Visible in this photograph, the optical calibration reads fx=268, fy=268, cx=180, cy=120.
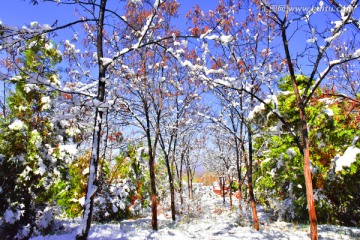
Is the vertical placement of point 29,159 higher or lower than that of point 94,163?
higher

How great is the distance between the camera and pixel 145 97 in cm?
1103

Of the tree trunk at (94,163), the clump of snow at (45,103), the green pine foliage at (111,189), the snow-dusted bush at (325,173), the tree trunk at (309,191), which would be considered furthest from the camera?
the green pine foliage at (111,189)

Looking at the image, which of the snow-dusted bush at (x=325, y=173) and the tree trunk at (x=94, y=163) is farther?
the snow-dusted bush at (x=325, y=173)

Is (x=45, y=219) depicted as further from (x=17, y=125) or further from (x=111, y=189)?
(x=111, y=189)

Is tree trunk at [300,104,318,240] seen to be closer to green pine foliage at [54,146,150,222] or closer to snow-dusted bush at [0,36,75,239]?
snow-dusted bush at [0,36,75,239]

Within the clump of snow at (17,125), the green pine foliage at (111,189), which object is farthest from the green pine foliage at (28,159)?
the green pine foliage at (111,189)

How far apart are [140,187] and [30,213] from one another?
811 centimetres

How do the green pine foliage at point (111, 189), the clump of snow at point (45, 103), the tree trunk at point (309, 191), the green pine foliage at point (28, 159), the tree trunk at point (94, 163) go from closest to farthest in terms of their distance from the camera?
the tree trunk at point (94, 163) → the tree trunk at point (309, 191) → the green pine foliage at point (28, 159) → the clump of snow at point (45, 103) → the green pine foliage at point (111, 189)

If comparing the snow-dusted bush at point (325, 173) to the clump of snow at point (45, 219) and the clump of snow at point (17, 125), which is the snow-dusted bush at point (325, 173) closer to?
the clump of snow at point (45, 219)

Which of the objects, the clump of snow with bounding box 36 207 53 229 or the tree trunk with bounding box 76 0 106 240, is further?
the clump of snow with bounding box 36 207 53 229

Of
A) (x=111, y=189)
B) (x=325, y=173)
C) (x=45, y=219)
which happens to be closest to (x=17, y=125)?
(x=45, y=219)

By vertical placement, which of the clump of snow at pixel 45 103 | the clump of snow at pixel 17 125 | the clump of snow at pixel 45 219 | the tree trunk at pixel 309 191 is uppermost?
the clump of snow at pixel 45 103

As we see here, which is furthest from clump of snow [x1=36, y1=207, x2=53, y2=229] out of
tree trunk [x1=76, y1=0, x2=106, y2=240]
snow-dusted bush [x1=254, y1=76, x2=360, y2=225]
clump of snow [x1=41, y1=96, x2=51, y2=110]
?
snow-dusted bush [x1=254, y1=76, x2=360, y2=225]

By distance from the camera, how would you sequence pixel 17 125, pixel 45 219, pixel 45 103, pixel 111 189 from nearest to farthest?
pixel 17 125
pixel 45 219
pixel 45 103
pixel 111 189
